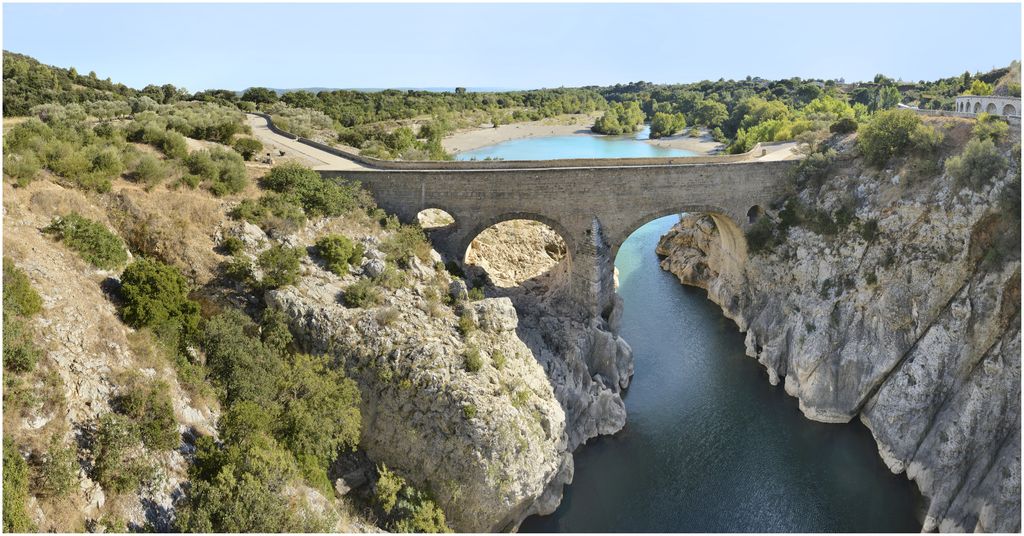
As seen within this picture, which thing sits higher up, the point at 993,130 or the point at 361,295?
the point at 993,130

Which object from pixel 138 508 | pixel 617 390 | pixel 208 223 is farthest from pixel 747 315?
pixel 138 508

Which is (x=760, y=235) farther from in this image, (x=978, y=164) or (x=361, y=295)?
(x=361, y=295)

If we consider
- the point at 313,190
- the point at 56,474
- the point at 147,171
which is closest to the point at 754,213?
the point at 313,190

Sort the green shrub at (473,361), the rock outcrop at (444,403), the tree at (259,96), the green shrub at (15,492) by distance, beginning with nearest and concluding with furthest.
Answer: the green shrub at (15,492)
the rock outcrop at (444,403)
the green shrub at (473,361)
the tree at (259,96)

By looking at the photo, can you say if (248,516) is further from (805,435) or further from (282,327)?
(805,435)

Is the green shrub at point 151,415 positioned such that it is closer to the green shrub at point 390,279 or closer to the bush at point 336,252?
the bush at point 336,252

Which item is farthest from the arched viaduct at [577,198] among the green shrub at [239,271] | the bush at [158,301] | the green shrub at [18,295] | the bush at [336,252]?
the green shrub at [18,295]
